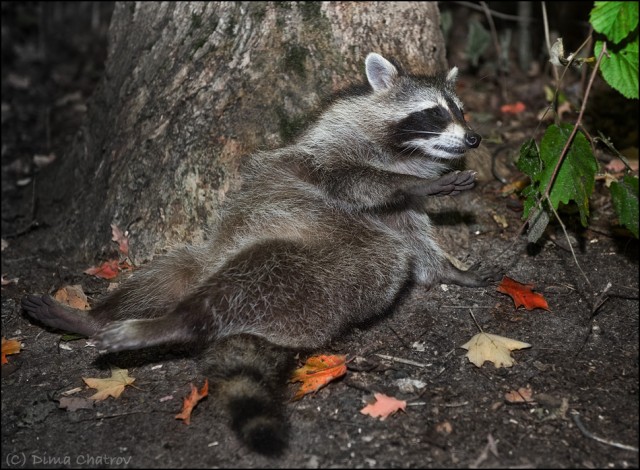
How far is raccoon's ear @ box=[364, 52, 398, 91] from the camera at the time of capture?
3992 millimetres

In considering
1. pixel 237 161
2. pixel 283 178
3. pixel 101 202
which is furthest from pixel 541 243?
pixel 101 202

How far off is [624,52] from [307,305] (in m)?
2.00

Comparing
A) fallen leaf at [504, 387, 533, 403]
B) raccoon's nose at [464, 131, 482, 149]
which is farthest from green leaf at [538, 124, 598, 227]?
fallen leaf at [504, 387, 533, 403]

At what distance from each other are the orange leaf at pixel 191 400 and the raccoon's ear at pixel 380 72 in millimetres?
2067

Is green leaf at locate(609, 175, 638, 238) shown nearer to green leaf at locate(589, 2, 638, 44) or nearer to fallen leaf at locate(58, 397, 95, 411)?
green leaf at locate(589, 2, 638, 44)

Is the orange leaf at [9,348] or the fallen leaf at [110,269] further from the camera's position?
the fallen leaf at [110,269]

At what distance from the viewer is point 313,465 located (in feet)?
8.79

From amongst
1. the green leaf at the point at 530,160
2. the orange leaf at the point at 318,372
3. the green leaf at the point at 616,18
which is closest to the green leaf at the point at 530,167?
the green leaf at the point at 530,160

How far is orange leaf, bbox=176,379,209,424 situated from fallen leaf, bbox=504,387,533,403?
4.59ft

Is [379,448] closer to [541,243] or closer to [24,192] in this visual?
[541,243]

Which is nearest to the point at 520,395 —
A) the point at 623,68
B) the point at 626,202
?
the point at 626,202

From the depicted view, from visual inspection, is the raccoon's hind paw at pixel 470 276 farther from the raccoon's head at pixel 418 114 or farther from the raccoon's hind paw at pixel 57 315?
the raccoon's hind paw at pixel 57 315

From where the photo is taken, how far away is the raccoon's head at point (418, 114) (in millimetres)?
3846

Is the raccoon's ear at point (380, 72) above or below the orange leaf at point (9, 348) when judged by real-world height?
above
